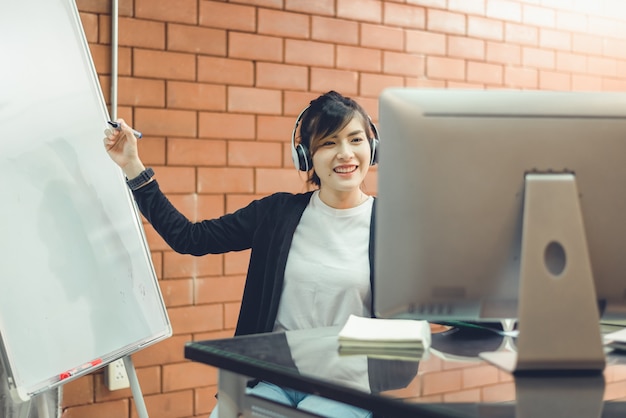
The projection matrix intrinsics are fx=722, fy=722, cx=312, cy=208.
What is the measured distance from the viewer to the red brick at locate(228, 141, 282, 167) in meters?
2.62

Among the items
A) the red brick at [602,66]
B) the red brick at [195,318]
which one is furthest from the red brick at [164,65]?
the red brick at [602,66]

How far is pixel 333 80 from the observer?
2.84 m

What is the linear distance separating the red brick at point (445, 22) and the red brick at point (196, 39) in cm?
97

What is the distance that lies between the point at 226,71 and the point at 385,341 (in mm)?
1534

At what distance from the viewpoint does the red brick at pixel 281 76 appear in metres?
2.68

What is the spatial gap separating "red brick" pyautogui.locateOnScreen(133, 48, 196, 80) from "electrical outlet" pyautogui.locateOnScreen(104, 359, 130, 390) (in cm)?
97

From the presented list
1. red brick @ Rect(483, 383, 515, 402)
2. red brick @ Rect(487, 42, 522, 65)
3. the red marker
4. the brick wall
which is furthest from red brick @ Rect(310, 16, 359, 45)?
red brick @ Rect(483, 383, 515, 402)

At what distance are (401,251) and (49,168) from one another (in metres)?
0.94

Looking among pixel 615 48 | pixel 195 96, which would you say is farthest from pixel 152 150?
pixel 615 48

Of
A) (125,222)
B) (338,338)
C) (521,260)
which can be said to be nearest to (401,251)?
(521,260)

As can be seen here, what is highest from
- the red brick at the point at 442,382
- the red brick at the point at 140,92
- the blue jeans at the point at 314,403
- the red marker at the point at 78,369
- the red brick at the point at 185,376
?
the red brick at the point at 140,92

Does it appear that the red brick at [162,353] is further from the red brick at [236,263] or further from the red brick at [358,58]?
the red brick at [358,58]

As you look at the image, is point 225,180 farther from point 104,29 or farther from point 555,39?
point 555,39

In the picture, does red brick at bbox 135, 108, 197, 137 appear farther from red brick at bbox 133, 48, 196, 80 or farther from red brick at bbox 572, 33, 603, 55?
red brick at bbox 572, 33, 603, 55
